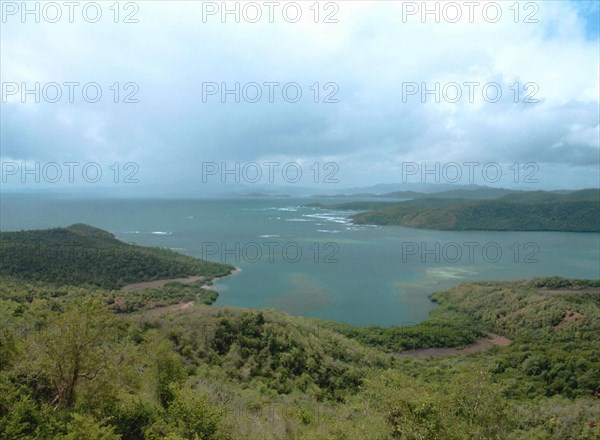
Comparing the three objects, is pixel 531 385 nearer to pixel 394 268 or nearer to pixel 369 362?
pixel 369 362

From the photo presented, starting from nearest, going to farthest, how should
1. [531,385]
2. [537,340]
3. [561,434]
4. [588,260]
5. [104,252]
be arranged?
[561,434] → [531,385] → [537,340] → [104,252] → [588,260]

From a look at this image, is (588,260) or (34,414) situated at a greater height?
(34,414)

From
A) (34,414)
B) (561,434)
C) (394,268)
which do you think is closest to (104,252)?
(394,268)

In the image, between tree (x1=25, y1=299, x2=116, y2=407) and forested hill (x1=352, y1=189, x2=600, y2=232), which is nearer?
tree (x1=25, y1=299, x2=116, y2=407)

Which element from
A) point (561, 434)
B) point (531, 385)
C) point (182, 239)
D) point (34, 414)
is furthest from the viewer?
point (182, 239)

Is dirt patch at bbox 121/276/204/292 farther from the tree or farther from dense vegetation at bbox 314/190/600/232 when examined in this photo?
dense vegetation at bbox 314/190/600/232

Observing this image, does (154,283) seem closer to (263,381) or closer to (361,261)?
(361,261)

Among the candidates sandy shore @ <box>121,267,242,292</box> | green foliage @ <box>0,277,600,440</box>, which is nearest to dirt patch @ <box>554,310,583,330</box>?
green foliage @ <box>0,277,600,440</box>
